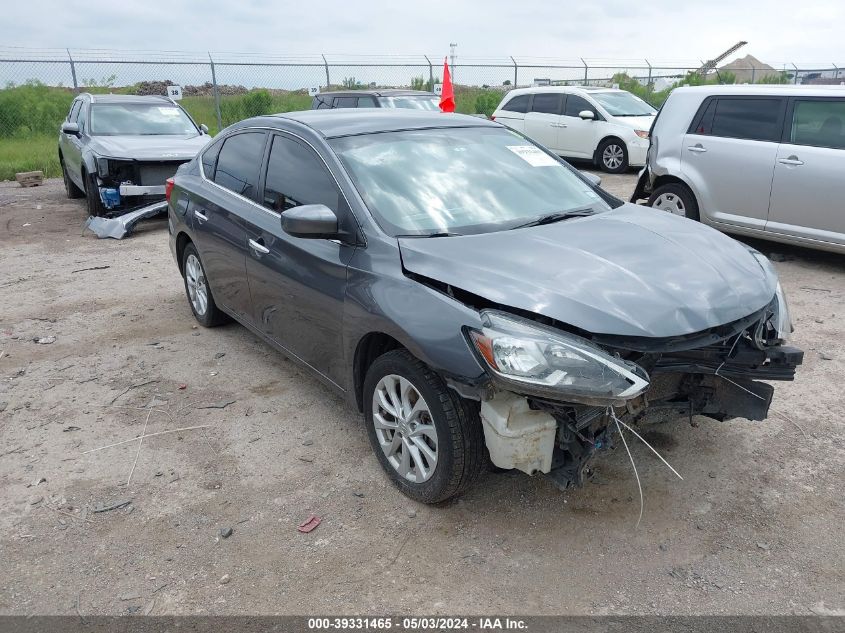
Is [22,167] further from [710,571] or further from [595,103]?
[710,571]

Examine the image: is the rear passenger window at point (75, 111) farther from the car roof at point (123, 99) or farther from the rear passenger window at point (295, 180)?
the rear passenger window at point (295, 180)

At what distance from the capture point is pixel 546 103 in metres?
14.3

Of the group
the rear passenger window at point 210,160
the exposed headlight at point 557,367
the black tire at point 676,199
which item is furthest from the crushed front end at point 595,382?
the black tire at point 676,199

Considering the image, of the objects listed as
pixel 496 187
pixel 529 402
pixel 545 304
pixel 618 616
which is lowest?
pixel 618 616

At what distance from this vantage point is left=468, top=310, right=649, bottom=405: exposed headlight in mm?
2582

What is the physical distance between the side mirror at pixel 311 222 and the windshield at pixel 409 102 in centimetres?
982

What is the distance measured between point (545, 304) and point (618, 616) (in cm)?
121

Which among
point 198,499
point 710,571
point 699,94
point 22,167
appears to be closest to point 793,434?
point 710,571

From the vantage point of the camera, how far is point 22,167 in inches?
592

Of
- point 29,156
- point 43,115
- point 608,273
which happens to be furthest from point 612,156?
point 43,115

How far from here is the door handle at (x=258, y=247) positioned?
4094mm

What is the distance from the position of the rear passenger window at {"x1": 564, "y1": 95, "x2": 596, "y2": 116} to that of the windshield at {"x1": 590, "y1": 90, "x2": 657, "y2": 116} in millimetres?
222

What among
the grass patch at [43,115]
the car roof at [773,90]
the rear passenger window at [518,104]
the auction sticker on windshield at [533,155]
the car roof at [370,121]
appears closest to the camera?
the car roof at [370,121]

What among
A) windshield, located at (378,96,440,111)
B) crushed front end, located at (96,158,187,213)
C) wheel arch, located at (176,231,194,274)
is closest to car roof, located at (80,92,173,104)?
crushed front end, located at (96,158,187,213)
